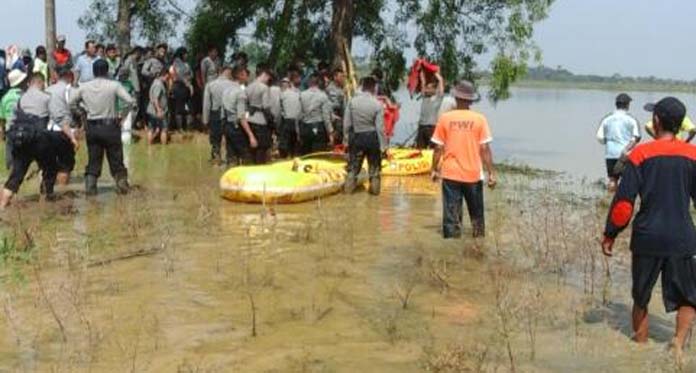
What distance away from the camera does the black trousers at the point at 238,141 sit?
13.9 m

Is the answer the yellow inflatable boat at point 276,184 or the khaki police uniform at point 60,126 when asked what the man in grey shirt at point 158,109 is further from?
the khaki police uniform at point 60,126

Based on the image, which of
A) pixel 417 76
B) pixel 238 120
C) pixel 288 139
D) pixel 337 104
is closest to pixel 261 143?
pixel 238 120

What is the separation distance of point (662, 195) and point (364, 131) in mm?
6628

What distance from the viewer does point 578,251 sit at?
8.61 m

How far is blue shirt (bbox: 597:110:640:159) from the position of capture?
13.5m

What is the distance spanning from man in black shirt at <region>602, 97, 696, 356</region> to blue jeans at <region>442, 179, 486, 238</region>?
3138 mm

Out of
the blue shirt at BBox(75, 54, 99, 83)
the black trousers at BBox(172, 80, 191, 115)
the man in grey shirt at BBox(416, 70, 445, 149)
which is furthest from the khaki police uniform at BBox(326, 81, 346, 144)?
the blue shirt at BBox(75, 54, 99, 83)

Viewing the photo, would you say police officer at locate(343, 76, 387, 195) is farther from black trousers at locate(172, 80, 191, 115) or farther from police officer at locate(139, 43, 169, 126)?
black trousers at locate(172, 80, 191, 115)

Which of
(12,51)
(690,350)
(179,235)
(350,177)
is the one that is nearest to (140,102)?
(12,51)

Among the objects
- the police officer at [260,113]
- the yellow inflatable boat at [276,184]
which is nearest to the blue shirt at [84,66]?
the police officer at [260,113]

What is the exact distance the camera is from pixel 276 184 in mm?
11289

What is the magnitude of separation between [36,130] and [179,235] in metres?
2.36

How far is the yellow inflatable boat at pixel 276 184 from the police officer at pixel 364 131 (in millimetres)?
472

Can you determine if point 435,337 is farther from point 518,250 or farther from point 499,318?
point 518,250
